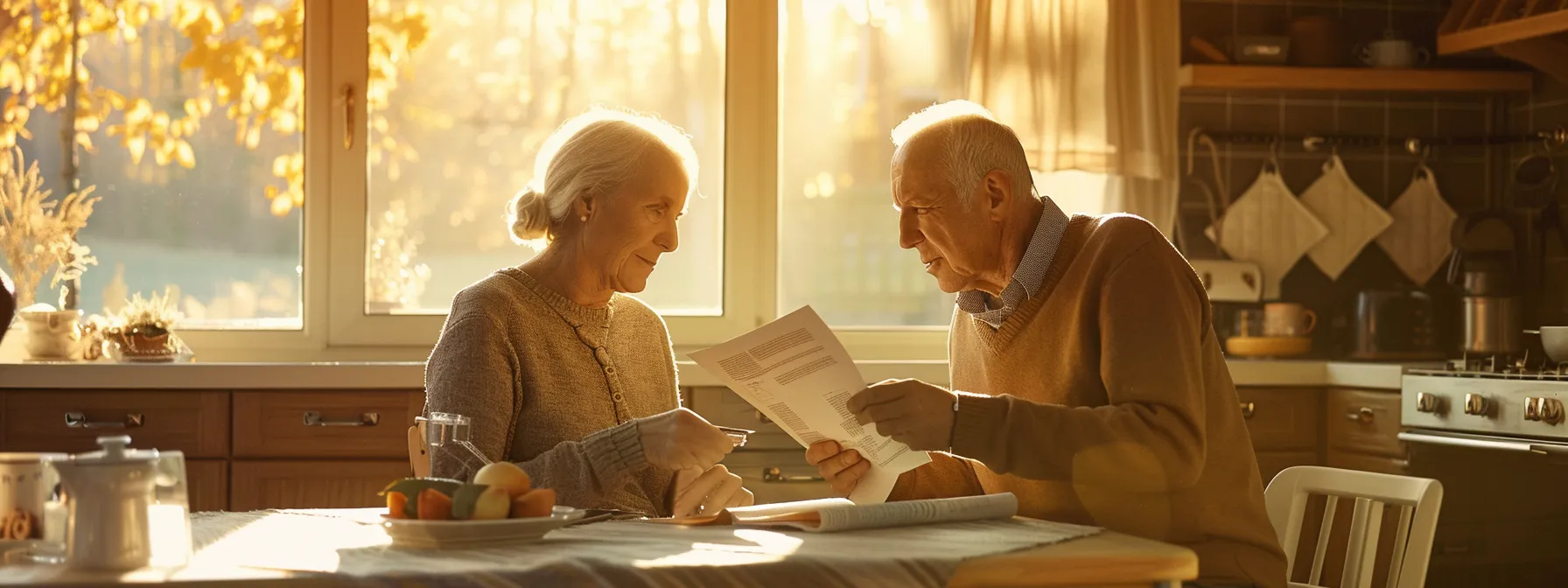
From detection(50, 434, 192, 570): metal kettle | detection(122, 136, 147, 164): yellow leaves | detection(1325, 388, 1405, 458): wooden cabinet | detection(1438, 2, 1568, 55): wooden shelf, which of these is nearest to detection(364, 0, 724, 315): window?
detection(122, 136, 147, 164): yellow leaves

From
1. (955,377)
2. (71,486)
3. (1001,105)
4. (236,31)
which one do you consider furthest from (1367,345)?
(71,486)

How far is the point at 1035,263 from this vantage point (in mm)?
1875

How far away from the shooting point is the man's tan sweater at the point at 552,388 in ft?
5.81

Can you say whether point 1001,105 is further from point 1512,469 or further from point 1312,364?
point 1512,469

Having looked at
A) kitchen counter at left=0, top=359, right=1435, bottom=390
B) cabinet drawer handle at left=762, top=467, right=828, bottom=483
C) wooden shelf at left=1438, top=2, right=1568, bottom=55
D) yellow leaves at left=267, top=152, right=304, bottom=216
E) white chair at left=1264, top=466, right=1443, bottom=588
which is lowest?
cabinet drawer handle at left=762, top=467, right=828, bottom=483

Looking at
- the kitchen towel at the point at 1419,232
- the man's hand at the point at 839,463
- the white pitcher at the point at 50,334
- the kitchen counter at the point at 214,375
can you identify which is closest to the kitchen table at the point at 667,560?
the man's hand at the point at 839,463

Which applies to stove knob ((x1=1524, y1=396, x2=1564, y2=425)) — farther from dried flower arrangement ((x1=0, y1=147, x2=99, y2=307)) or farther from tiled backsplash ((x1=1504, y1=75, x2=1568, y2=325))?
dried flower arrangement ((x1=0, y1=147, x2=99, y2=307))

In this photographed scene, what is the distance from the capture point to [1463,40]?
3498 mm

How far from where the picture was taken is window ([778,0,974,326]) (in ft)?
11.8

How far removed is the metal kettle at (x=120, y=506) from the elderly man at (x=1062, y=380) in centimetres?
74

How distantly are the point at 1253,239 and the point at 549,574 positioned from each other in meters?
2.89

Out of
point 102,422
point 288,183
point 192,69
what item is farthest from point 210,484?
point 192,69

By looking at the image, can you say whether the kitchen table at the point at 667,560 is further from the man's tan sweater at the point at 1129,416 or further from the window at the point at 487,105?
the window at the point at 487,105

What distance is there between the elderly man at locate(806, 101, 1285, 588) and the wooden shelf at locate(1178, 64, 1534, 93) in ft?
5.84
